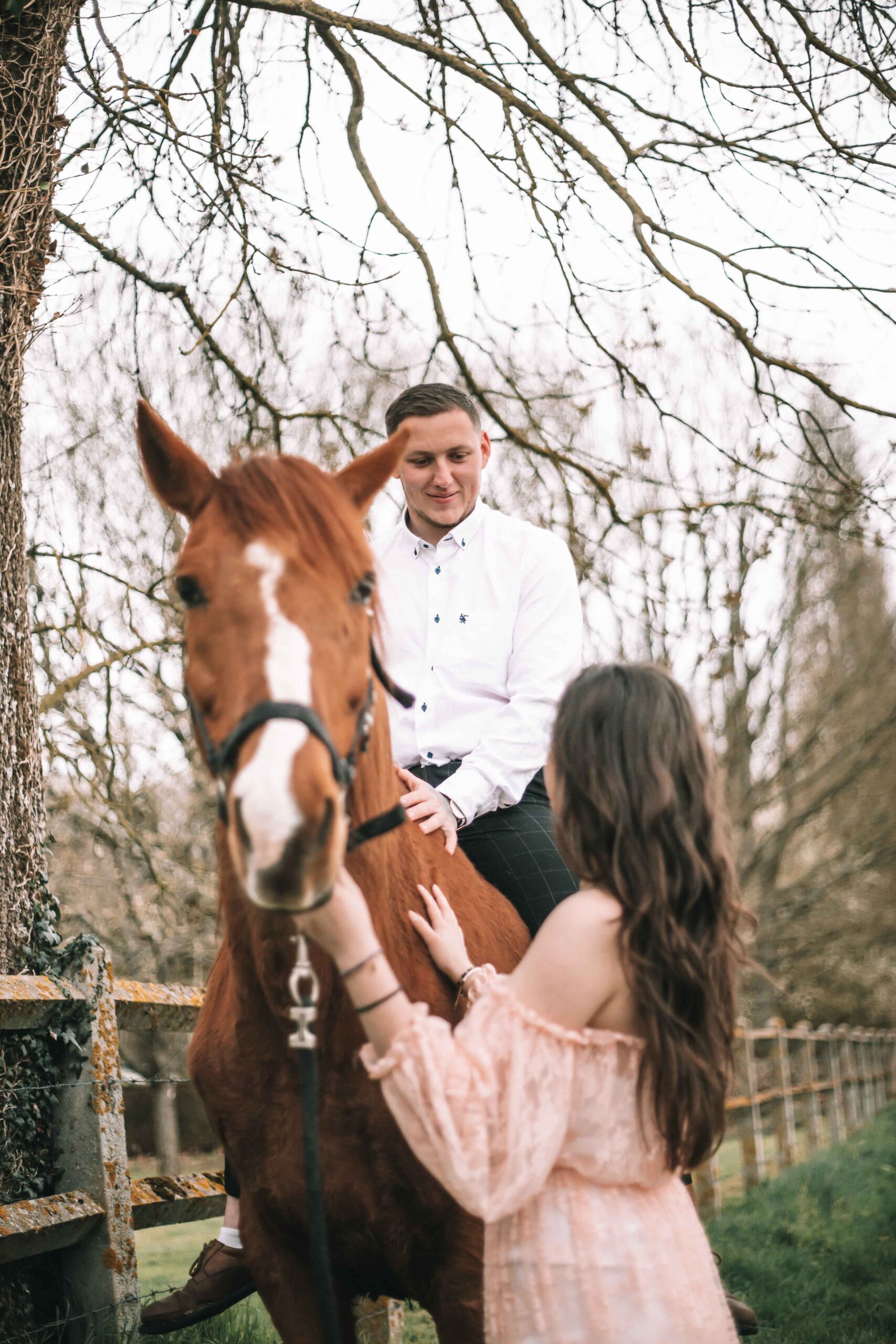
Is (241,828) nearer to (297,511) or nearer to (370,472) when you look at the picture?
(297,511)

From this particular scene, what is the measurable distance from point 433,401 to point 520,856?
140cm

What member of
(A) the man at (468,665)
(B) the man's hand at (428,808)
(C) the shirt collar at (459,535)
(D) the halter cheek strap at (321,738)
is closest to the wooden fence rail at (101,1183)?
(A) the man at (468,665)

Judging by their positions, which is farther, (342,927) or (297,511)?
(297,511)

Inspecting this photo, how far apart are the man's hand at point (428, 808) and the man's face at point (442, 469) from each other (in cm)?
95

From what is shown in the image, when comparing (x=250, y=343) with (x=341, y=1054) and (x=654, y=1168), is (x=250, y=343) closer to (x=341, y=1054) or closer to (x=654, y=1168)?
(x=341, y=1054)

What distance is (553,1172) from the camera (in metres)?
1.89

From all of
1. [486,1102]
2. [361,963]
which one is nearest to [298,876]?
[361,963]

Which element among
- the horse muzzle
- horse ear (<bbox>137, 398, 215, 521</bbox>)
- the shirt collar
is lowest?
the horse muzzle

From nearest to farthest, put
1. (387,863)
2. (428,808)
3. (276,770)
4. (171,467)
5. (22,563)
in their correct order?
1. (276,770)
2. (171,467)
3. (387,863)
4. (428,808)
5. (22,563)

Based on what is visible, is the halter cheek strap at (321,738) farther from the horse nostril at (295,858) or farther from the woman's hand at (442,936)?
the woman's hand at (442,936)

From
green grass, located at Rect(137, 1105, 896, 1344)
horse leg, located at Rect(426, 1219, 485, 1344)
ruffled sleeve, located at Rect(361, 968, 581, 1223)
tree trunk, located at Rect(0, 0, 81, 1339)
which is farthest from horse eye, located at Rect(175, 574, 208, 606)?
green grass, located at Rect(137, 1105, 896, 1344)

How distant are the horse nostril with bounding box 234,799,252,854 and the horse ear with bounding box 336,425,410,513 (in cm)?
85

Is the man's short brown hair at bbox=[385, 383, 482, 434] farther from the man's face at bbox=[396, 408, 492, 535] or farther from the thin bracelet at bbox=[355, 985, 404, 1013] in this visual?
the thin bracelet at bbox=[355, 985, 404, 1013]

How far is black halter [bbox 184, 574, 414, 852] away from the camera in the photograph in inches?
62.1
